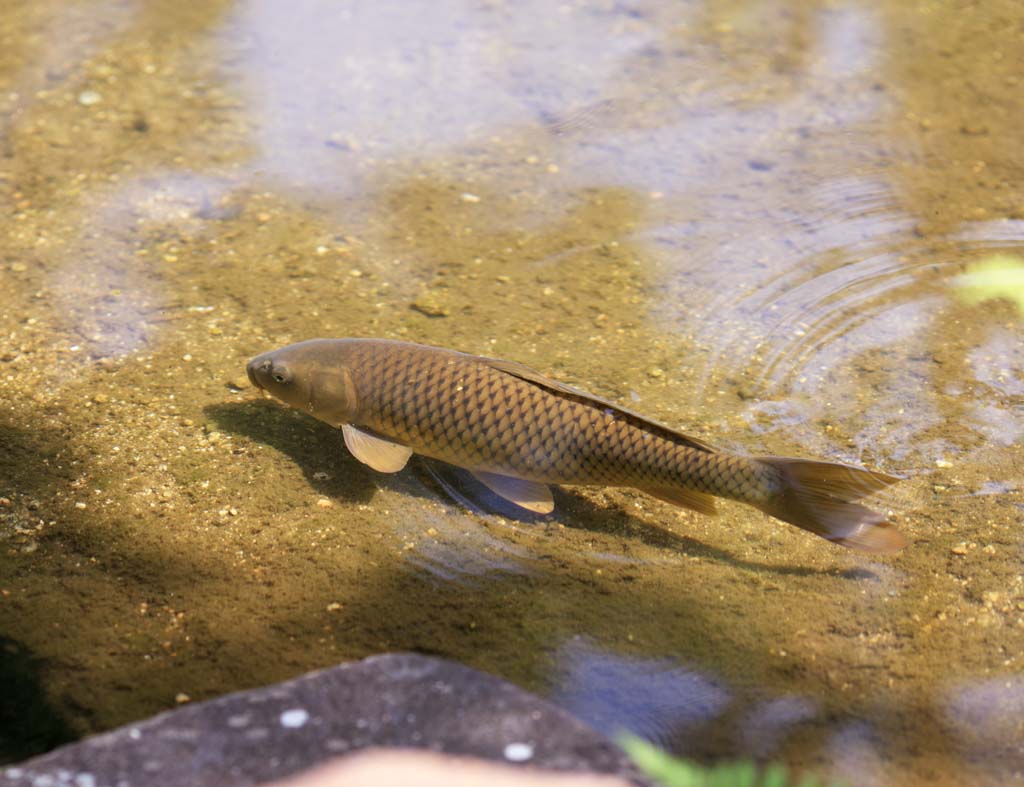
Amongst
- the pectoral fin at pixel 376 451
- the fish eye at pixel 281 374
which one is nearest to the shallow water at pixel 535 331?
the pectoral fin at pixel 376 451

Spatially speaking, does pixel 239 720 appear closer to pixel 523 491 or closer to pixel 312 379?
pixel 523 491

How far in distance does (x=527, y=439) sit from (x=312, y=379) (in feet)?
3.07

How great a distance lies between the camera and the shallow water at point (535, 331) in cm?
303

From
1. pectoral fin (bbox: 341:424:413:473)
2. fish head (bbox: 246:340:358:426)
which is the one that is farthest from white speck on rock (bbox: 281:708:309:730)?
fish head (bbox: 246:340:358:426)

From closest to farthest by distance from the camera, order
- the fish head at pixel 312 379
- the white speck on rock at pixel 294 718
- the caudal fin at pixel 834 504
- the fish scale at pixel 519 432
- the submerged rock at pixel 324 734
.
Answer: the submerged rock at pixel 324 734 < the white speck on rock at pixel 294 718 < the caudal fin at pixel 834 504 < the fish scale at pixel 519 432 < the fish head at pixel 312 379

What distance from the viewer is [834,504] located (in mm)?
3285

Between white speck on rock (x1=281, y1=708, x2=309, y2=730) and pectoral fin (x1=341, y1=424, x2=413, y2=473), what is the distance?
52.5 inches

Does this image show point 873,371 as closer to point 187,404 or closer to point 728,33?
point 187,404

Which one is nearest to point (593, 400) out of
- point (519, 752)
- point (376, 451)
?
point (376, 451)

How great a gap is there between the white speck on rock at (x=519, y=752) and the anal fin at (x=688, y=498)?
1363 mm

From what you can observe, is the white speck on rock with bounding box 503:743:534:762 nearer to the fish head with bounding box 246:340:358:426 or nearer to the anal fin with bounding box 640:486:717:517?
the anal fin with bounding box 640:486:717:517

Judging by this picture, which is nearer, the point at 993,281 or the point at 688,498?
the point at 688,498

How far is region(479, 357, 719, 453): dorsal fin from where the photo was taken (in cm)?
350

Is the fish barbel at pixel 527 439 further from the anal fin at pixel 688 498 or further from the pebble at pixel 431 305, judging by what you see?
the pebble at pixel 431 305
